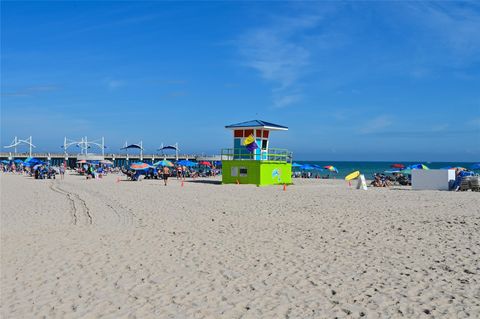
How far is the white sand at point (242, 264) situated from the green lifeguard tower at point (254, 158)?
38.0 feet

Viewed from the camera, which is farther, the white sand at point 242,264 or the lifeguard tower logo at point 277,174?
the lifeguard tower logo at point 277,174

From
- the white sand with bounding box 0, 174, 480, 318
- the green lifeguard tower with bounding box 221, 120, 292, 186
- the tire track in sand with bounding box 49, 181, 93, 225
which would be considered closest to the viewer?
the white sand with bounding box 0, 174, 480, 318


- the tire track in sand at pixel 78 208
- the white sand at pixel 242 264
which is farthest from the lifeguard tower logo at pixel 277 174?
the white sand at pixel 242 264

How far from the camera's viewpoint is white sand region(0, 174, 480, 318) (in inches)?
202

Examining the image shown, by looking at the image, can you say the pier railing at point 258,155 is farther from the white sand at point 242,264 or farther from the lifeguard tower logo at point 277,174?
the white sand at point 242,264

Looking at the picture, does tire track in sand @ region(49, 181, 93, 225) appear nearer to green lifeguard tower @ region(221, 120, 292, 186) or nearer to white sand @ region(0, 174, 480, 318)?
white sand @ region(0, 174, 480, 318)

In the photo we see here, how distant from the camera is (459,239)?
8602mm

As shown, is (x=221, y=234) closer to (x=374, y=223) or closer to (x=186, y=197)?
(x=374, y=223)

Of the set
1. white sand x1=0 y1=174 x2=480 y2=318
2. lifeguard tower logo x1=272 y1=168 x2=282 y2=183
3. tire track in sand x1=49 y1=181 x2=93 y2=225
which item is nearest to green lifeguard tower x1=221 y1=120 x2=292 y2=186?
lifeguard tower logo x1=272 y1=168 x2=282 y2=183

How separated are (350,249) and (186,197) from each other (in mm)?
10201

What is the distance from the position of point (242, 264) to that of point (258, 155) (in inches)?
716

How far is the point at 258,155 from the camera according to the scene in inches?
986

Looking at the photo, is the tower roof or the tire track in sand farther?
the tower roof

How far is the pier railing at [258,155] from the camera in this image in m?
25.1
